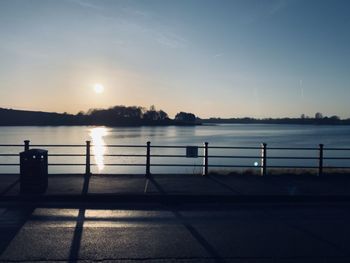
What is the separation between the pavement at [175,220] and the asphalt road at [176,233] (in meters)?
0.02

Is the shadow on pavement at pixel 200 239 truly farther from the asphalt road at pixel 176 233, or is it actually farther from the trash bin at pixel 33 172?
the trash bin at pixel 33 172

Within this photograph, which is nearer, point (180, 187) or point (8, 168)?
point (180, 187)

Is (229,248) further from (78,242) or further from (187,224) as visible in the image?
(78,242)

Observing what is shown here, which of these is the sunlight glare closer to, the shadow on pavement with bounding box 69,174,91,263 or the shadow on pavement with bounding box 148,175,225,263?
the shadow on pavement with bounding box 69,174,91,263

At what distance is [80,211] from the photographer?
370 inches

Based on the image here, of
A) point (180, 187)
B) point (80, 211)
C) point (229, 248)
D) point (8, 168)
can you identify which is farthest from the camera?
point (8, 168)

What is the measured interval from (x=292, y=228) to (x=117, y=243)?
10.7 ft

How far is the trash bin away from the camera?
11.0 meters

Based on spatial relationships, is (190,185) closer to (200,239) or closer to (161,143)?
(200,239)

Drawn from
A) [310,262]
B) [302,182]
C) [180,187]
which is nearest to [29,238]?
[310,262]

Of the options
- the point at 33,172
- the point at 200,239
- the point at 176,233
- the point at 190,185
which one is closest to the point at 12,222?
the point at 33,172

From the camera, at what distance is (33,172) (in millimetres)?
11172

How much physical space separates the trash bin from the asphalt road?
1444 millimetres

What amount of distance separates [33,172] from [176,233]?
5.22 meters
